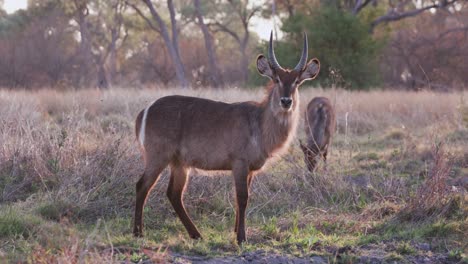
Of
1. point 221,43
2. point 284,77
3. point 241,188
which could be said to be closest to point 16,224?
point 241,188

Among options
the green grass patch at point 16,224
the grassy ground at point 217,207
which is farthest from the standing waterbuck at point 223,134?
the green grass patch at point 16,224

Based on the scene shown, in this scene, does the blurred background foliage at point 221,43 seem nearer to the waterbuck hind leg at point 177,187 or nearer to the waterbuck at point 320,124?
the waterbuck at point 320,124

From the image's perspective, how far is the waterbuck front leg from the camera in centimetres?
577

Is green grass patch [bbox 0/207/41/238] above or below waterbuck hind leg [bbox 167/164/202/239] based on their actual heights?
below

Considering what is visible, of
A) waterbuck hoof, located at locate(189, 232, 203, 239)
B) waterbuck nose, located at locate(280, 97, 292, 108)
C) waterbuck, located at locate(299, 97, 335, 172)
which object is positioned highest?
waterbuck nose, located at locate(280, 97, 292, 108)

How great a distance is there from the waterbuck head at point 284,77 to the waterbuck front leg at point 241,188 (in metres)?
0.60

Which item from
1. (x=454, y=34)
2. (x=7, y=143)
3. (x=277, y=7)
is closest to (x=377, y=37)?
(x=454, y=34)

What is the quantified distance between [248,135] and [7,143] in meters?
3.02

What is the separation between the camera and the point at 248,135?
234 inches

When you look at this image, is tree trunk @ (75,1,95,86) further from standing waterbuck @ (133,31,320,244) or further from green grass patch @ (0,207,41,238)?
green grass patch @ (0,207,41,238)

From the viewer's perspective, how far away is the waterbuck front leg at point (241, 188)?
18.9 ft

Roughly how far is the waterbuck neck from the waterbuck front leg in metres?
0.27

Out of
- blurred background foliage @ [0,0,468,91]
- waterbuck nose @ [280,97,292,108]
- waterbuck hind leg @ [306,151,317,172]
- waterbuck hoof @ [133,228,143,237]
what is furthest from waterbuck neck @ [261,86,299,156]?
blurred background foliage @ [0,0,468,91]

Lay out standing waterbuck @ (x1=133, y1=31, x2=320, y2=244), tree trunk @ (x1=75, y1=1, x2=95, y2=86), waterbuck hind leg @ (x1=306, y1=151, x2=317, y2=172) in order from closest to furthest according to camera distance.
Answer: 1. standing waterbuck @ (x1=133, y1=31, x2=320, y2=244)
2. waterbuck hind leg @ (x1=306, y1=151, x2=317, y2=172)
3. tree trunk @ (x1=75, y1=1, x2=95, y2=86)
